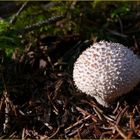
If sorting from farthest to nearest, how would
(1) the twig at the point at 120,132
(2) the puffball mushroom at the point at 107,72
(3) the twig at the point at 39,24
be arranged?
(3) the twig at the point at 39,24, (2) the puffball mushroom at the point at 107,72, (1) the twig at the point at 120,132

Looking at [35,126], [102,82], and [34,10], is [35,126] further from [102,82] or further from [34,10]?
[34,10]

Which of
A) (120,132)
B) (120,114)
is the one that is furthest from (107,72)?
(120,132)

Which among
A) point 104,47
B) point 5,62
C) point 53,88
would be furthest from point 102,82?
point 5,62

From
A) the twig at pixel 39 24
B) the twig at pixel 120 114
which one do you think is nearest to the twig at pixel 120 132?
the twig at pixel 120 114

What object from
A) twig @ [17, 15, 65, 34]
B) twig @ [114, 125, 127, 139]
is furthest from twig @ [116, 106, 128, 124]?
twig @ [17, 15, 65, 34]

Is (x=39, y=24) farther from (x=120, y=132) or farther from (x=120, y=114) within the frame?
(x=120, y=132)

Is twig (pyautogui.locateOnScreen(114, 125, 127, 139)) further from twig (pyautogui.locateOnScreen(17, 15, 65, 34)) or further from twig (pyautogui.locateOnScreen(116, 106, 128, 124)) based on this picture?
twig (pyautogui.locateOnScreen(17, 15, 65, 34))

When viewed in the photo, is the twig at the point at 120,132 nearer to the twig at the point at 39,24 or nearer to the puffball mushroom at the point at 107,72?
the puffball mushroom at the point at 107,72

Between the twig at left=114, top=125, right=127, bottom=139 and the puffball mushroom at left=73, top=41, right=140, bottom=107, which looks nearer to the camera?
the twig at left=114, top=125, right=127, bottom=139
